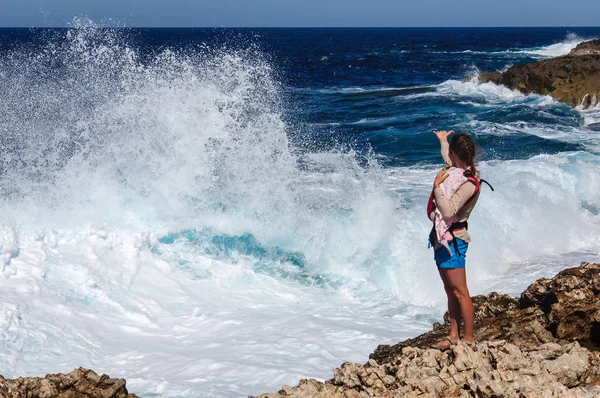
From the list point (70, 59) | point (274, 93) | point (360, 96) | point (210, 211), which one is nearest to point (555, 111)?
point (360, 96)

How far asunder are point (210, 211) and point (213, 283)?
65.6 inches

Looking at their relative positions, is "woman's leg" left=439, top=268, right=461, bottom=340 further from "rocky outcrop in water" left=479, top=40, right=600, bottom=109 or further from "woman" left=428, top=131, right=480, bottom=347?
"rocky outcrop in water" left=479, top=40, right=600, bottom=109

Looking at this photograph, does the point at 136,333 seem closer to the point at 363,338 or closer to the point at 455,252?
the point at 363,338

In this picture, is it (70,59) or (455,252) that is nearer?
(455,252)

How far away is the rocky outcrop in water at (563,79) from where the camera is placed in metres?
23.2

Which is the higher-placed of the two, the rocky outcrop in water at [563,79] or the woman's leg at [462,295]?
the rocky outcrop in water at [563,79]

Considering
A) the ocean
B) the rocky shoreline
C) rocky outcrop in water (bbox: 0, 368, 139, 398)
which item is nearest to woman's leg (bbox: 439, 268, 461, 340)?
the rocky shoreline

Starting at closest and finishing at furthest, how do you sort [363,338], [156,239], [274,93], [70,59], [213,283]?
[363,338] < [213,283] < [156,239] < [70,59] < [274,93]

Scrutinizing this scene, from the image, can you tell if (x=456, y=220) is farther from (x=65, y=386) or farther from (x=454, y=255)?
(x=65, y=386)

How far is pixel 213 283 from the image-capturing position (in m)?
7.10

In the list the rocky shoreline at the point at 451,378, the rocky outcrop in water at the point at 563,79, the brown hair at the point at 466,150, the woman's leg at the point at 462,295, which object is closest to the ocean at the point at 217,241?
the brown hair at the point at 466,150

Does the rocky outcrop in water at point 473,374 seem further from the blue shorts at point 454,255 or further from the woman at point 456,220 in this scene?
the blue shorts at point 454,255

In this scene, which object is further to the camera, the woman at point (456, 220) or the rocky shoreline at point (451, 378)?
the woman at point (456, 220)

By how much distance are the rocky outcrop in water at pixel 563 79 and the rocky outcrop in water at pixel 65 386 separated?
2190cm
